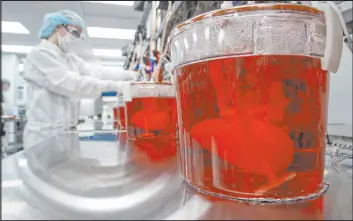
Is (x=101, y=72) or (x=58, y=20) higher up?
(x=58, y=20)

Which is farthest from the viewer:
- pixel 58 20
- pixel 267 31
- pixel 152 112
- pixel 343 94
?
pixel 58 20

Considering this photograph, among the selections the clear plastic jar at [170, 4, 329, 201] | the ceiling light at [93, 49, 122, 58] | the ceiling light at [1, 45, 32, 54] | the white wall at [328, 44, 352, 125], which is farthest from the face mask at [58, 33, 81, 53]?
the ceiling light at [1, 45, 32, 54]

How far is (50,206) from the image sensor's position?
0.78 ft

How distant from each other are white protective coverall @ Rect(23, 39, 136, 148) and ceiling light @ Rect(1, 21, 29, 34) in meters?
3.82

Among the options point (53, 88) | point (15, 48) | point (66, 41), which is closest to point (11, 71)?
point (15, 48)

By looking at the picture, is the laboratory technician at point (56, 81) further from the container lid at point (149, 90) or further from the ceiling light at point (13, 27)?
the ceiling light at point (13, 27)

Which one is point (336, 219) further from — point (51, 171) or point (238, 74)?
point (51, 171)

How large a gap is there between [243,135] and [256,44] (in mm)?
85

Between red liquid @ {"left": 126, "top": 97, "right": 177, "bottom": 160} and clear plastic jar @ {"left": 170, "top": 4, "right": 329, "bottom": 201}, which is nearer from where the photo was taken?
clear plastic jar @ {"left": 170, "top": 4, "right": 329, "bottom": 201}

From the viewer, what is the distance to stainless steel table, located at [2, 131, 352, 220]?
8.6 inches

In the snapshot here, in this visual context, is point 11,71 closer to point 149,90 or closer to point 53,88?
point 53,88

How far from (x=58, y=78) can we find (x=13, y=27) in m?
4.52

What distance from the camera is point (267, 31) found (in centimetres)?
26

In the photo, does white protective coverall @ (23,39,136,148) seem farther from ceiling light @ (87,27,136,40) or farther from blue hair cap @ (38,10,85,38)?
ceiling light @ (87,27,136,40)
